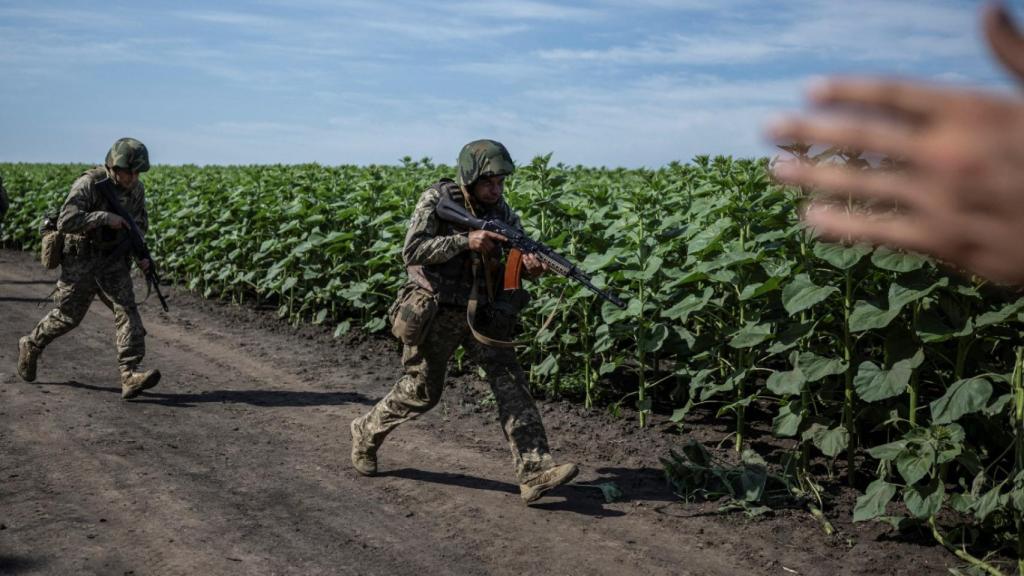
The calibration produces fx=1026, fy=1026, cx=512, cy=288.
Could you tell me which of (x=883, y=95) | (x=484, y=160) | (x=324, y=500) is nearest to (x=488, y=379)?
(x=324, y=500)

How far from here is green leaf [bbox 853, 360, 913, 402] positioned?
17.2 ft

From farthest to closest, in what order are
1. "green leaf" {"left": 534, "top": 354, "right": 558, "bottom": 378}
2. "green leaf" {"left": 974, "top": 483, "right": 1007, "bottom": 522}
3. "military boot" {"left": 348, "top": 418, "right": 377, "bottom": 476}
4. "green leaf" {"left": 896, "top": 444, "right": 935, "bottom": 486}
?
"green leaf" {"left": 534, "top": 354, "right": 558, "bottom": 378}
"military boot" {"left": 348, "top": 418, "right": 377, "bottom": 476}
"green leaf" {"left": 896, "top": 444, "right": 935, "bottom": 486}
"green leaf" {"left": 974, "top": 483, "right": 1007, "bottom": 522}

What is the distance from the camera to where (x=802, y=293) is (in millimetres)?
5613


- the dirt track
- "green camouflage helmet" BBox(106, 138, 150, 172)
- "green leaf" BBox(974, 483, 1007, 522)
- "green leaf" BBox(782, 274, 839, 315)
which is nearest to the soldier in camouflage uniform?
"green camouflage helmet" BBox(106, 138, 150, 172)

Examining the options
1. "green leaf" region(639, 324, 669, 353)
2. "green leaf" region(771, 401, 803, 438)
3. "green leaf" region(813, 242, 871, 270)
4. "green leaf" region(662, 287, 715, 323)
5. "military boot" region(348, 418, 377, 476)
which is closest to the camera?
"green leaf" region(813, 242, 871, 270)

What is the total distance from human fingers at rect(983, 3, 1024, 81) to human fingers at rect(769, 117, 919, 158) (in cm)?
14

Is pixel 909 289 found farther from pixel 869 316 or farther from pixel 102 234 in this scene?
pixel 102 234

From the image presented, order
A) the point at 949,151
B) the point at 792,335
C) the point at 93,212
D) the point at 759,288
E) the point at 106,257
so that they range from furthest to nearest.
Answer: the point at 106,257, the point at 93,212, the point at 759,288, the point at 792,335, the point at 949,151

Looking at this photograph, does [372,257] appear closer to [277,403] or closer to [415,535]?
[277,403]

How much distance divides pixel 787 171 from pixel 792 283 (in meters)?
4.36

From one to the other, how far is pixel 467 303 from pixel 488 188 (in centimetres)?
69

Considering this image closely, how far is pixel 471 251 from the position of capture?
586 cm

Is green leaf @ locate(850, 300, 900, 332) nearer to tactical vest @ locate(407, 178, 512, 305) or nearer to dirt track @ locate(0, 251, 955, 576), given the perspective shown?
dirt track @ locate(0, 251, 955, 576)

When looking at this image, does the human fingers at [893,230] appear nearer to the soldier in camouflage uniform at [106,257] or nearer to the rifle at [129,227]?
the soldier in camouflage uniform at [106,257]
